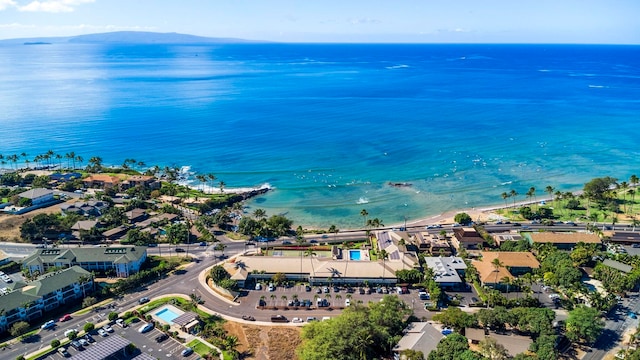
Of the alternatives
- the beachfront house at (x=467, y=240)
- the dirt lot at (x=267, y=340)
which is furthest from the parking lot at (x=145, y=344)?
the beachfront house at (x=467, y=240)

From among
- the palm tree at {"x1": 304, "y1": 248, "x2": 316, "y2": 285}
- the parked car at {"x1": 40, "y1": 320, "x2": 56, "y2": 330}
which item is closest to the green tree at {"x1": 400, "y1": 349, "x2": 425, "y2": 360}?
the palm tree at {"x1": 304, "y1": 248, "x2": 316, "y2": 285}

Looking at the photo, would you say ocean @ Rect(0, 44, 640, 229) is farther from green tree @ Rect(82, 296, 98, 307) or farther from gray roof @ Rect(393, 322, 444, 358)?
green tree @ Rect(82, 296, 98, 307)

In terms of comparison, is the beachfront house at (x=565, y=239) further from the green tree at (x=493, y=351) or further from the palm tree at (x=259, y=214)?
the palm tree at (x=259, y=214)

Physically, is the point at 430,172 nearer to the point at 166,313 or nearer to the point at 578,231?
the point at 578,231

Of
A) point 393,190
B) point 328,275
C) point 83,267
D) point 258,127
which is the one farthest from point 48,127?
point 328,275

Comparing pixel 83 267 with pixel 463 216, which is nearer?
pixel 83 267

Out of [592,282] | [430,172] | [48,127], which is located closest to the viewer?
[592,282]
